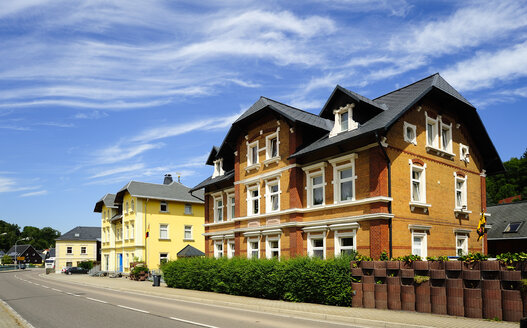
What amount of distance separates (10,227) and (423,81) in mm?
190437

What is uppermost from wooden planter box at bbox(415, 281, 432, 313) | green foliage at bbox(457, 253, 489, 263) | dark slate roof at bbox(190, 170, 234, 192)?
dark slate roof at bbox(190, 170, 234, 192)

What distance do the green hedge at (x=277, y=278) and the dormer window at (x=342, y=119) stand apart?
6.63 m

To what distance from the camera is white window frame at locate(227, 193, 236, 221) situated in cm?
2917

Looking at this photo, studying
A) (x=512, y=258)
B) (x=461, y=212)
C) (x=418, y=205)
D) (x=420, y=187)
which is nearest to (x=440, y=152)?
(x=420, y=187)

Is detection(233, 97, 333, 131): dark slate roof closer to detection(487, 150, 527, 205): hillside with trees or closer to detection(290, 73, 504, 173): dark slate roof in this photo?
detection(290, 73, 504, 173): dark slate roof

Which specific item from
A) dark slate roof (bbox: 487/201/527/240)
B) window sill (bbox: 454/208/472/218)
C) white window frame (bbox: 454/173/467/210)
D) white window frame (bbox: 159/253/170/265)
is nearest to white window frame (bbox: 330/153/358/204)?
window sill (bbox: 454/208/472/218)

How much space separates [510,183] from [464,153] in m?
49.8

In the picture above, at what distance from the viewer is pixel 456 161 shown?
22688 millimetres

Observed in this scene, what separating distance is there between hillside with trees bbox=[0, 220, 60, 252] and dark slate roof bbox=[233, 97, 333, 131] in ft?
506

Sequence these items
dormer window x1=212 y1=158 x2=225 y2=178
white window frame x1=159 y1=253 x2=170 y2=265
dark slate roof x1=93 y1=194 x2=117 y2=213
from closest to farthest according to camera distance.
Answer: dormer window x1=212 y1=158 x2=225 y2=178 < white window frame x1=159 y1=253 x2=170 y2=265 < dark slate roof x1=93 y1=194 x2=117 y2=213

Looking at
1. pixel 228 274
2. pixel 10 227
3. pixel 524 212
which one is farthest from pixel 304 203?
pixel 10 227

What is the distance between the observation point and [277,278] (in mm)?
18688

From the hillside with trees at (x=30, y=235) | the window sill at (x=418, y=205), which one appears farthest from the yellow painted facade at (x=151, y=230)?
the hillside with trees at (x=30, y=235)

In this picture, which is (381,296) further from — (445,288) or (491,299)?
(491,299)
